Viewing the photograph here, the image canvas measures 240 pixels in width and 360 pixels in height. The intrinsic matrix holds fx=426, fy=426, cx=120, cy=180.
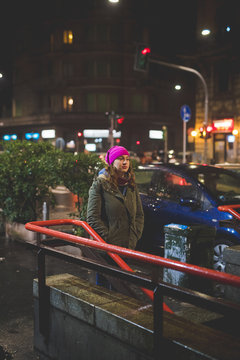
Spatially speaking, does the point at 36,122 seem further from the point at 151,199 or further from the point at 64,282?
the point at 64,282

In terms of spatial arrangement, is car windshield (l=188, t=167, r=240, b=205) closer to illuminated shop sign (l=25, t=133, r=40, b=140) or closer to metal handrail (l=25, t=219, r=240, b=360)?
metal handrail (l=25, t=219, r=240, b=360)

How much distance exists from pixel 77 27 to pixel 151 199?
1759 inches

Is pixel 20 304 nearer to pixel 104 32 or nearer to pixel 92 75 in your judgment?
pixel 92 75

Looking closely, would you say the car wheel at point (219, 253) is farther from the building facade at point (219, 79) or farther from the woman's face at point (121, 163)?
the building facade at point (219, 79)

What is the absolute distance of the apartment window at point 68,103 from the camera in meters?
49.3

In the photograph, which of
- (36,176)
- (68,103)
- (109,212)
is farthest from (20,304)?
(68,103)

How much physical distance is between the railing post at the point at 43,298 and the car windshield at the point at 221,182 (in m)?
3.75

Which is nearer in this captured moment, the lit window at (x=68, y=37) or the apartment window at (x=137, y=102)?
the lit window at (x=68, y=37)

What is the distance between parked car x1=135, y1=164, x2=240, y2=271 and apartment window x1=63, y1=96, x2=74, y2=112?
42191 mm

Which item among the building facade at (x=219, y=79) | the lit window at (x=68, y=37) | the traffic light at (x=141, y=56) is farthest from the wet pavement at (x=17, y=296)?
the lit window at (x=68, y=37)

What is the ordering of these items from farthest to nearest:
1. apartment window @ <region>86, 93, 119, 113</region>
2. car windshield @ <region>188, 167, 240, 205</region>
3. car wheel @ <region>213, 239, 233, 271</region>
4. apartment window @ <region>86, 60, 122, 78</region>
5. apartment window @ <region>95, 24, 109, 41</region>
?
apartment window @ <region>86, 93, 119, 113</region> → apartment window @ <region>86, 60, 122, 78</region> → apartment window @ <region>95, 24, 109, 41</region> → car windshield @ <region>188, 167, 240, 205</region> → car wheel @ <region>213, 239, 233, 271</region>

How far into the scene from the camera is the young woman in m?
4.28

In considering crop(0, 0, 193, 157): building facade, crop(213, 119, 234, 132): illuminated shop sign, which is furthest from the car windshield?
crop(0, 0, 193, 157): building facade

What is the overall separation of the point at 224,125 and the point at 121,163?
31038mm
